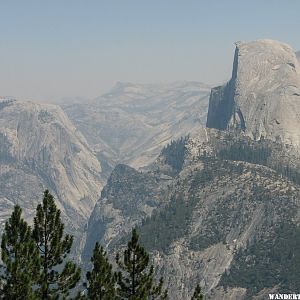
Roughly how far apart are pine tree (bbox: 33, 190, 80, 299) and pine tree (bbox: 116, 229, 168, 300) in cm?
742

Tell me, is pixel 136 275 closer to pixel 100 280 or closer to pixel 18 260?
pixel 100 280

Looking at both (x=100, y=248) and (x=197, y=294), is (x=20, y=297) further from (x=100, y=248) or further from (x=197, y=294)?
(x=197, y=294)

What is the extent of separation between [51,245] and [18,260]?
23.0ft

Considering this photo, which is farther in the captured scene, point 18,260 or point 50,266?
point 50,266

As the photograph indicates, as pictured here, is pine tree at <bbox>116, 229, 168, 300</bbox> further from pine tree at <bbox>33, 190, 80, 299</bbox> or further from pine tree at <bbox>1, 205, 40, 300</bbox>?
pine tree at <bbox>1, 205, 40, 300</bbox>

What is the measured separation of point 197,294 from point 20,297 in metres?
26.4

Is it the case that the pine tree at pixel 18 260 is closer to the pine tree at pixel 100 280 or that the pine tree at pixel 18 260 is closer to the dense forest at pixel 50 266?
the dense forest at pixel 50 266

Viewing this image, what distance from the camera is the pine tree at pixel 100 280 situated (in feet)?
→ 271

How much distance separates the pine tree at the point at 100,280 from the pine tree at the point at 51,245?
11.9ft

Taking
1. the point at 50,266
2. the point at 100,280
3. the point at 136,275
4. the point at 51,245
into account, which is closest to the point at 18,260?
the point at 51,245

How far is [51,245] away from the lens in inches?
3095

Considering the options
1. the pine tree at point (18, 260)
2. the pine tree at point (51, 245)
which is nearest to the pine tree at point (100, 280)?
the pine tree at point (51, 245)

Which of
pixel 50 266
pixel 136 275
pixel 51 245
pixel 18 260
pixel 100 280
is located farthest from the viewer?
pixel 136 275

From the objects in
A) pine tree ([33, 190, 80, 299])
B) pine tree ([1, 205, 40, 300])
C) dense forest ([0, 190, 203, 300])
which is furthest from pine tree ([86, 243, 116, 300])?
pine tree ([1, 205, 40, 300])
